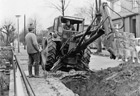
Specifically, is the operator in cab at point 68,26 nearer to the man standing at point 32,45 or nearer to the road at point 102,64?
the man standing at point 32,45

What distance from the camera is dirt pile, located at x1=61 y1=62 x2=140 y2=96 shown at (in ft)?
20.7

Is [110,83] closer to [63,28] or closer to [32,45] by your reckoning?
[32,45]

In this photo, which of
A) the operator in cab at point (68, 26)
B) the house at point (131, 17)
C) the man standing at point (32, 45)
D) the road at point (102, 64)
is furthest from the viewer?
Result: the house at point (131, 17)

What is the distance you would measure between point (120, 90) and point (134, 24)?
79.6 feet

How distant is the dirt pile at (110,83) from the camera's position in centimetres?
630

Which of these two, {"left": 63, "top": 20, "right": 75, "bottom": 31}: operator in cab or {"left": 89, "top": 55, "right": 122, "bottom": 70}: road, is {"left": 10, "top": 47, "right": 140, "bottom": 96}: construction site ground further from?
{"left": 89, "top": 55, "right": 122, "bottom": 70}: road

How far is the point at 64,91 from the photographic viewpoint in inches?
265

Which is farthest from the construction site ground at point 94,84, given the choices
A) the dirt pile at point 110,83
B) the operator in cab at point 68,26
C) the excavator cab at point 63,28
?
the operator in cab at point 68,26

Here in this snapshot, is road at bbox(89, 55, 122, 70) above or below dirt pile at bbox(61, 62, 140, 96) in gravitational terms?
below

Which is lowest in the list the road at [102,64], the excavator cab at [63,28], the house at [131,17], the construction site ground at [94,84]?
the road at [102,64]

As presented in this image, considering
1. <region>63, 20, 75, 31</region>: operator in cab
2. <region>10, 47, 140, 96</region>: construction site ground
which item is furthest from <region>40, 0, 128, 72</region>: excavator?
<region>10, 47, 140, 96</region>: construction site ground

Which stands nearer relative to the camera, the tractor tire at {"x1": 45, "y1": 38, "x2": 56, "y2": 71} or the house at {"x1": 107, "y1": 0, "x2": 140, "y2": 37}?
the tractor tire at {"x1": 45, "y1": 38, "x2": 56, "y2": 71}

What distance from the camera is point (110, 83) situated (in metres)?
7.21

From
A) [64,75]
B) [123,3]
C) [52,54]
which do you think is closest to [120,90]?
[64,75]
